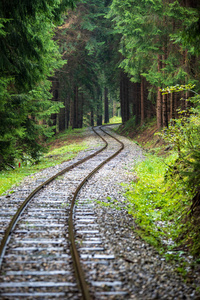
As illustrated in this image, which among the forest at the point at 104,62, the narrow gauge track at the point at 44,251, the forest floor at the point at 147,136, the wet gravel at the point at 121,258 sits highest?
the forest at the point at 104,62

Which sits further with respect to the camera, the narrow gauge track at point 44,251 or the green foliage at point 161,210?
the green foliage at point 161,210

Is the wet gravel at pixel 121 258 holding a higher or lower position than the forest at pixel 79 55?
lower

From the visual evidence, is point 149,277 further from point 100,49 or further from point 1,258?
point 100,49

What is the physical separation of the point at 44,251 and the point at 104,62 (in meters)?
30.6

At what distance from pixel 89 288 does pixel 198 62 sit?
40.5 feet

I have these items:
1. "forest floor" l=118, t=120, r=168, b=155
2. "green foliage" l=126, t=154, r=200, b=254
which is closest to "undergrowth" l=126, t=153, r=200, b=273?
"green foliage" l=126, t=154, r=200, b=254

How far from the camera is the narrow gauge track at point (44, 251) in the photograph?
4.21 meters

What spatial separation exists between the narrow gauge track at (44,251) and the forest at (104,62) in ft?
7.42

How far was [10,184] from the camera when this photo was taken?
1098 centimetres

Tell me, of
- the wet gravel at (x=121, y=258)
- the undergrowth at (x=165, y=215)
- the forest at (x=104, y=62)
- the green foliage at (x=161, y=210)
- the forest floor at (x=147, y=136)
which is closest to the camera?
the wet gravel at (x=121, y=258)

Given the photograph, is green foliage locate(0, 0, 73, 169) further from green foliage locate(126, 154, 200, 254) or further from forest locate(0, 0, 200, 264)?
green foliage locate(126, 154, 200, 254)

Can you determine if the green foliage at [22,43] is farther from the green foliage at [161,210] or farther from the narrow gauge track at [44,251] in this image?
the green foliage at [161,210]

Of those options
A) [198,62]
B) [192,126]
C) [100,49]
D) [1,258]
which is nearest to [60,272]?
[1,258]

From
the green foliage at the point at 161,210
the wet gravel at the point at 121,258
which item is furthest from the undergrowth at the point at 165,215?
the wet gravel at the point at 121,258
